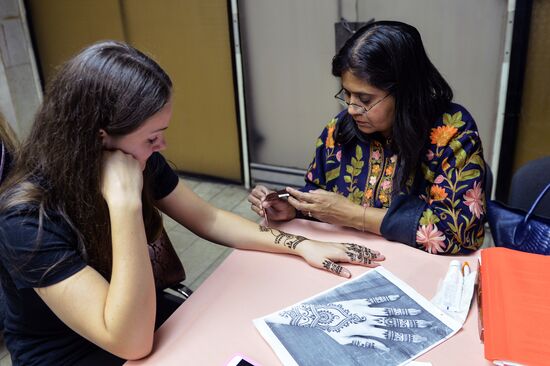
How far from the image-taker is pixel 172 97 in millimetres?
1176

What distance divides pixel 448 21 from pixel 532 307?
2.03 metres

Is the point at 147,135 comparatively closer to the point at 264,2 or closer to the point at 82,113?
the point at 82,113

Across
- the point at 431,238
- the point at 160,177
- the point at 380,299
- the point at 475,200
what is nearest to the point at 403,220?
the point at 431,238

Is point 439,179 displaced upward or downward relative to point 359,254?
upward

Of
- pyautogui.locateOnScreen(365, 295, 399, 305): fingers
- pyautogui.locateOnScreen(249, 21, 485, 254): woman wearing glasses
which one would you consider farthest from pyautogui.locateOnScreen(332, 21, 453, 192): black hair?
pyautogui.locateOnScreen(365, 295, 399, 305): fingers

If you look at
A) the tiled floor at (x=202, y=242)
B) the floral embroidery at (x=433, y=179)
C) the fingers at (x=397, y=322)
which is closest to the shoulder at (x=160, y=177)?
the floral embroidery at (x=433, y=179)

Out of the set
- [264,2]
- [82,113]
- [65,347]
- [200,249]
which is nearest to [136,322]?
[65,347]

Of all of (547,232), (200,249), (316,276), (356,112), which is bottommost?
(200,249)

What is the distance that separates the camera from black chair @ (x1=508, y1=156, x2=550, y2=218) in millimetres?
1515

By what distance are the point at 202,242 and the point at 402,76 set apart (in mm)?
1886

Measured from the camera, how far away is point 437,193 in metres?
1.44

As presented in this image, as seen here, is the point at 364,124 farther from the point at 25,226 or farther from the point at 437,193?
the point at 25,226

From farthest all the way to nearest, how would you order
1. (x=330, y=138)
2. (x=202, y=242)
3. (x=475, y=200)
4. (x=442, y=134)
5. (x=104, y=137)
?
(x=202, y=242)
(x=330, y=138)
(x=442, y=134)
(x=475, y=200)
(x=104, y=137)

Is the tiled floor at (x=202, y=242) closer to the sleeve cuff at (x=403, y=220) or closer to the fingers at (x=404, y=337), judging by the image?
the sleeve cuff at (x=403, y=220)
